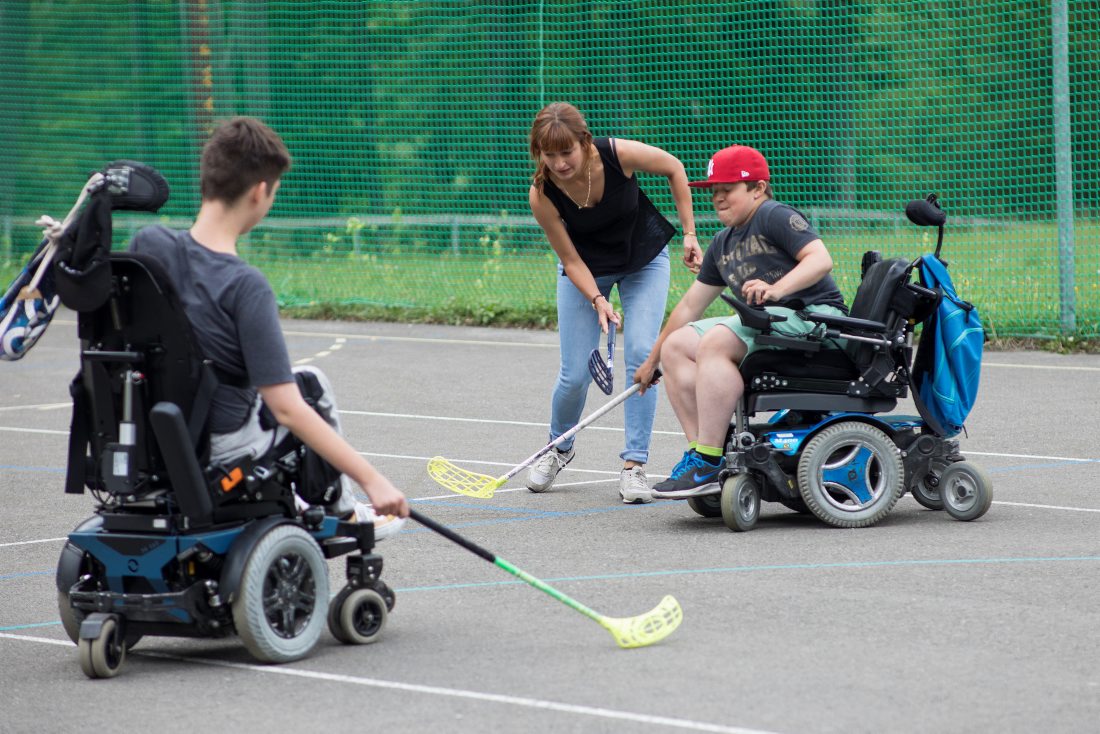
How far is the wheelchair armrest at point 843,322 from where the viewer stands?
651 centimetres

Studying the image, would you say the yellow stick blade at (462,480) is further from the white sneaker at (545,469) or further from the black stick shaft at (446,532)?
the black stick shaft at (446,532)

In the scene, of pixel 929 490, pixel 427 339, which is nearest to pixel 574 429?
pixel 929 490

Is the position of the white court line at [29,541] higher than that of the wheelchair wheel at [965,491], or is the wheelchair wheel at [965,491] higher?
the wheelchair wheel at [965,491]

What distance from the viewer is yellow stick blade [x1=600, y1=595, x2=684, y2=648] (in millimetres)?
4914

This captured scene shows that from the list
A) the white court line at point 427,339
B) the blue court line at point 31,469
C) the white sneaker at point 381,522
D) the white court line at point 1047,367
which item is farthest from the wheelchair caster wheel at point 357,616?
the white court line at point 427,339

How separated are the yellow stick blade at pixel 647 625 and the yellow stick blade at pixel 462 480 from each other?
253cm

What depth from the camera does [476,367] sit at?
1256 cm

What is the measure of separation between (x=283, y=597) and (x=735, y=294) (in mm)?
2850

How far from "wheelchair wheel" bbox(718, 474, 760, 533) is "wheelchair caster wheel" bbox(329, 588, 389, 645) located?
1.88m

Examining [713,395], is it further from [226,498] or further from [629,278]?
[226,498]

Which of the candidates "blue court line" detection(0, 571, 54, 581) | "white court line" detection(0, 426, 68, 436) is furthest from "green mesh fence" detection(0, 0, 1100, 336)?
"blue court line" detection(0, 571, 54, 581)

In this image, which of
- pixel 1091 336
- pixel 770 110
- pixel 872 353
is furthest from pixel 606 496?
pixel 770 110

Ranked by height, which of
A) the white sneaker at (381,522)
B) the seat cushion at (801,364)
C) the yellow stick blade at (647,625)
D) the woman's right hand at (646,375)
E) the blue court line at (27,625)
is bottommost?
the blue court line at (27,625)

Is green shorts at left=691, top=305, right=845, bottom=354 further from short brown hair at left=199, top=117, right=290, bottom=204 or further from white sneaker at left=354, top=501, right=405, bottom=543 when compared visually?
short brown hair at left=199, top=117, right=290, bottom=204
